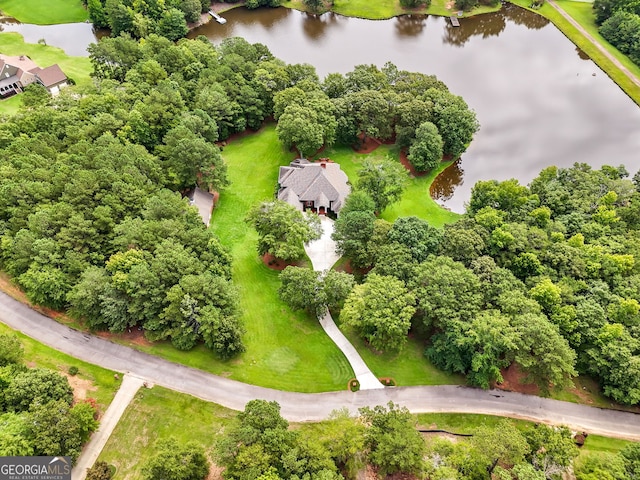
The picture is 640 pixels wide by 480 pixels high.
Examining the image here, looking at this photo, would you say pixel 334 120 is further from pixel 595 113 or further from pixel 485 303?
pixel 595 113

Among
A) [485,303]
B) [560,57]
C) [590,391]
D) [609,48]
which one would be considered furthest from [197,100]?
[609,48]

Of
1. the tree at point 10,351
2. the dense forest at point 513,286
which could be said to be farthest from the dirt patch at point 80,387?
the dense forest at point 513,286

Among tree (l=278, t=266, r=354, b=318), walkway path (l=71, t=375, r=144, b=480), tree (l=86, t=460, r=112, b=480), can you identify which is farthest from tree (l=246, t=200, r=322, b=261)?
tree (l=86, t=460, r=112, b=480)

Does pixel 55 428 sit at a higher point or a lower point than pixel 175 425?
higher

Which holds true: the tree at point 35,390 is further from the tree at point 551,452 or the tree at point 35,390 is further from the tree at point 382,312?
the tree at point 551,452

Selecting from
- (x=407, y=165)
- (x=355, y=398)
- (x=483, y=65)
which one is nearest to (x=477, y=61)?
(x=483, y=65)

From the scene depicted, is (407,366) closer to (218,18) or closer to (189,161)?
(189,161)

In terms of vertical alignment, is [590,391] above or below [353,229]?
below

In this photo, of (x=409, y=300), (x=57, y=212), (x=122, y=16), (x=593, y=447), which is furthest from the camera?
(x=122, y=16)
